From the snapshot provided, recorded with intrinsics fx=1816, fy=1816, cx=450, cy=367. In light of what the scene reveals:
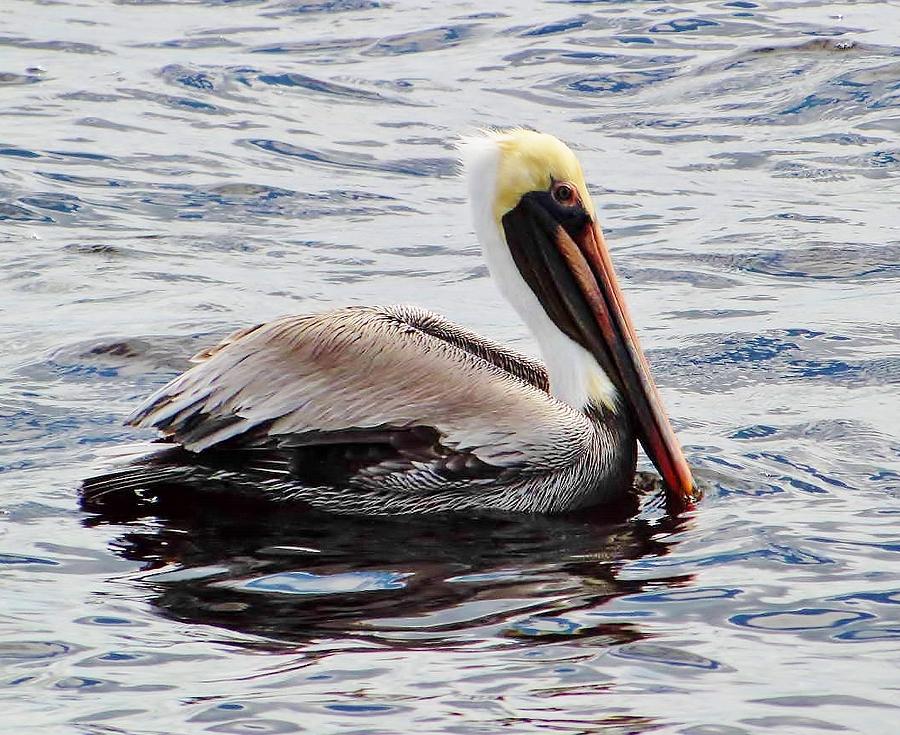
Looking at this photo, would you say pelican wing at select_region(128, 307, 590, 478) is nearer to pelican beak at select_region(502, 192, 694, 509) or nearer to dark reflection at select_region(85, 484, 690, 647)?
dark reflection at select_region(85, 484, 690, 647)

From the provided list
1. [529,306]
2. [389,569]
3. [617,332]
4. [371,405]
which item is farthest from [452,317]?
[389,569]

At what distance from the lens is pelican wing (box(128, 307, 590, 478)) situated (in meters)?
5.34

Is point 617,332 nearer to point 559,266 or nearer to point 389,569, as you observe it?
point 559,266

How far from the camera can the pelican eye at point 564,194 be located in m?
5.84

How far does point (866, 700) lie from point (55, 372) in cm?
372

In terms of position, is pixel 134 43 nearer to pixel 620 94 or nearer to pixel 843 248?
pixel 620 94

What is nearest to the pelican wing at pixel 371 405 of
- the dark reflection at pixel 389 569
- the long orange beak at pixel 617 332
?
the dark reflection at pixel 389 569

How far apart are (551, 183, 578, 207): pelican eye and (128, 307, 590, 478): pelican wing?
2.21 feet

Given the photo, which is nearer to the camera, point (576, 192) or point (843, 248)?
point (576, 192)

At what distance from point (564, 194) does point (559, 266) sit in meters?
0.23

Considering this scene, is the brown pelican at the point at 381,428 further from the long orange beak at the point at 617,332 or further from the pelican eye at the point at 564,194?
the pelican eye at the point at 564,194

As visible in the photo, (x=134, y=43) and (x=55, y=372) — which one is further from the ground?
(x=134, y=43)

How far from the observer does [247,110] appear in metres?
11.4

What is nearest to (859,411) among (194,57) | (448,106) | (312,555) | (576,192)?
(576,192)
